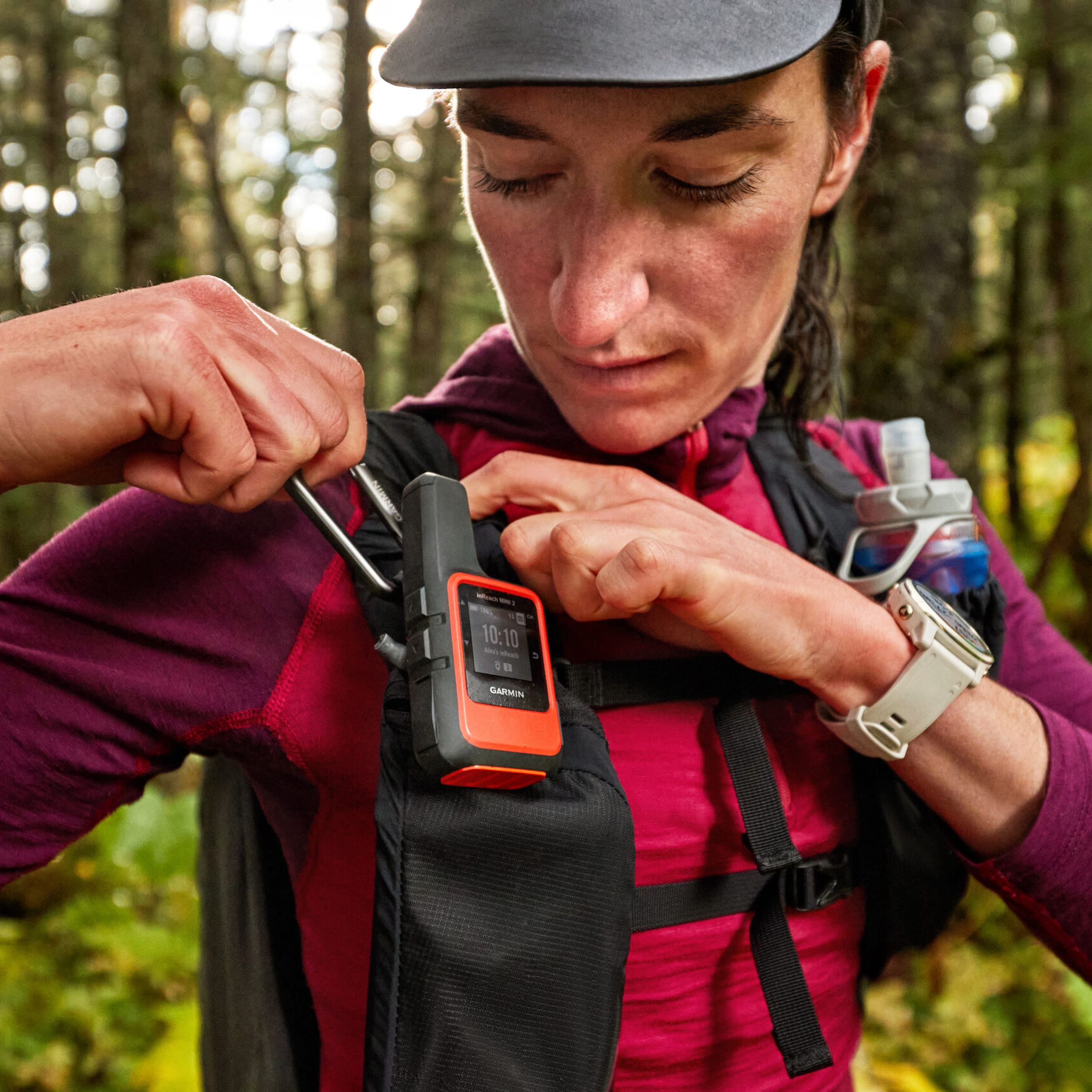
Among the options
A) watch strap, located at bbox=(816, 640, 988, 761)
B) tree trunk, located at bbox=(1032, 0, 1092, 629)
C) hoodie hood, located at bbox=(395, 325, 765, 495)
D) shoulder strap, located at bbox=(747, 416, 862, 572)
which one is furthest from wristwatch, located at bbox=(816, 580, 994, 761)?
tree trunk, located at bbox=(1032, 0, 1092, 629)

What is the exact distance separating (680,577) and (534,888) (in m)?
0.39

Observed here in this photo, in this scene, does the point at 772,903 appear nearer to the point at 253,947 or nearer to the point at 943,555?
the point at 943,555

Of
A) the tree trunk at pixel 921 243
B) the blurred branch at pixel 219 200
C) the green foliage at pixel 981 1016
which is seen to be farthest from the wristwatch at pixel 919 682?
the blurred branch at pixel 219 200

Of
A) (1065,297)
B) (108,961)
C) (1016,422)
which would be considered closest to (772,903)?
(108,961)

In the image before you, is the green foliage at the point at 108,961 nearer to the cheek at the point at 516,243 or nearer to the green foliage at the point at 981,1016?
the green foliage at the point at 981,1016

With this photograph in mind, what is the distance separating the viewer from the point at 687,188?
4.01 ft

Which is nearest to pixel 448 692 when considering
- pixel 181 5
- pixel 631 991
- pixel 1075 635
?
pixel 631 991

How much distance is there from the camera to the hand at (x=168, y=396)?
933 mm

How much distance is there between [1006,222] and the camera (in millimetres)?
8070

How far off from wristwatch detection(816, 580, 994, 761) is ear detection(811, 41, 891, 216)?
63 centimetres

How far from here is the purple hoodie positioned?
1.17 m

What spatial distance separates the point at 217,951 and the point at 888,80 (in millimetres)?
3062

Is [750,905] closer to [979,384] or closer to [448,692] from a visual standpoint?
[448,692]

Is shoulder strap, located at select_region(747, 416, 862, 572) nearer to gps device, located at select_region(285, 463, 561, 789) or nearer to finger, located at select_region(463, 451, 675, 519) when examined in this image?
finger, located at select_region(463, 451, 675, 519)
